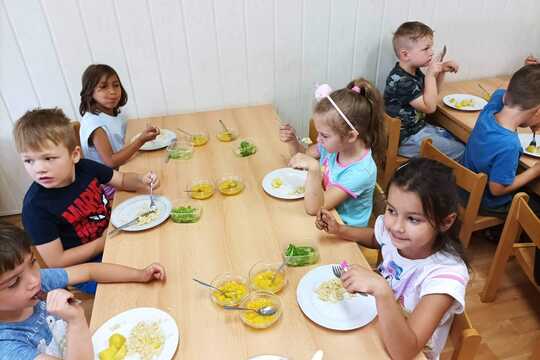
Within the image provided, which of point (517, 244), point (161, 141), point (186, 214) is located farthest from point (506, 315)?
point (161, 141)

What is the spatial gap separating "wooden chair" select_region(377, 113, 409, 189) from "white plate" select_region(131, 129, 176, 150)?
1.30 m

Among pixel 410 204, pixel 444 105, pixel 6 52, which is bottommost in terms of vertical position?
pixel 444 105

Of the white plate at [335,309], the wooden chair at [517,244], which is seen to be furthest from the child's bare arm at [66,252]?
the wooden chair at [517,244]

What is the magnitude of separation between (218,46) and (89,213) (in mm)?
1407

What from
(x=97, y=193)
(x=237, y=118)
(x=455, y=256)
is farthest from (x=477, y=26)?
(x=97, y=193)

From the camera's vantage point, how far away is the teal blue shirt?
5.71 feet

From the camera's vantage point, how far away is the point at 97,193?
187cm

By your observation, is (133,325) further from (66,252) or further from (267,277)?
(66,252)

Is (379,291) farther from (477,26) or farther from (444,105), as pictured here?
(477,26)

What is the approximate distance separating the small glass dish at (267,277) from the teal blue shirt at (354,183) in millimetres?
546

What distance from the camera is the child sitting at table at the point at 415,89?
2609 mm

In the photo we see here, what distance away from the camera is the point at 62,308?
1031mm

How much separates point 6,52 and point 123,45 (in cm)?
69

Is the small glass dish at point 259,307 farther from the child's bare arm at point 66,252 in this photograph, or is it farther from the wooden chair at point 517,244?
the wooden chair at point 517,244
